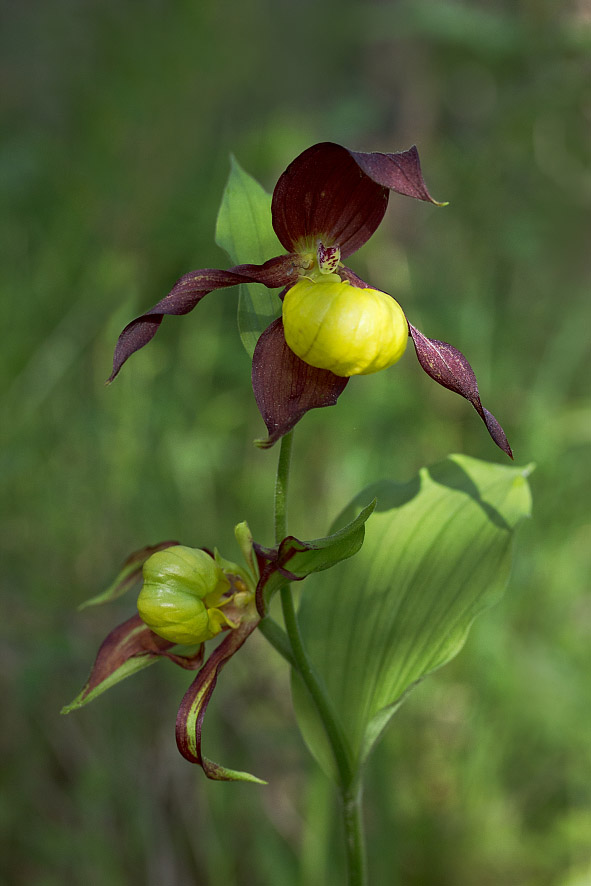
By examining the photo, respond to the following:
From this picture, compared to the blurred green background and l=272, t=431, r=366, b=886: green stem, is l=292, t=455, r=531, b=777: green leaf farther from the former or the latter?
the blurred green background

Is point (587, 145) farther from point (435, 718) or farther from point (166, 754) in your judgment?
point (166, 754)

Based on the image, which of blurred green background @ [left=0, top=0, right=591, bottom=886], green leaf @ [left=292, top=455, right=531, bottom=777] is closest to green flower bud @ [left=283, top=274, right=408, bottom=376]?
green leaf @ [left=292, top=455, right=531, bottom=777]

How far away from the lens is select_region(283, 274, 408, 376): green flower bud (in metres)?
0.54

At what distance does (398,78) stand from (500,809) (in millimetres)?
3415

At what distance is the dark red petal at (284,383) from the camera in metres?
0.58

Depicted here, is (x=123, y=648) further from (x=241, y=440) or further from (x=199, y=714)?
(x=241, y=440)

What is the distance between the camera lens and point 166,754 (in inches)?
60.2

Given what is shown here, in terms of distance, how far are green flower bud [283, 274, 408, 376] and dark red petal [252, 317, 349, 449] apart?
1.2 inches

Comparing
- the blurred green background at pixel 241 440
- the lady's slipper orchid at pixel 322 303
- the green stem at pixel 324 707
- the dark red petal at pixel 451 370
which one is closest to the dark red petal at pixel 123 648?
the green stem at pixel 324 707

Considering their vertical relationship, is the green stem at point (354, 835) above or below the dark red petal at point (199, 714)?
below

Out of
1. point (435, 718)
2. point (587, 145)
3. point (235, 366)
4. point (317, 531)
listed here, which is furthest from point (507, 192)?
point (435, 718)

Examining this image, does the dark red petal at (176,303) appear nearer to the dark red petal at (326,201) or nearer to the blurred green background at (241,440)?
the dark red petal at (326,201)

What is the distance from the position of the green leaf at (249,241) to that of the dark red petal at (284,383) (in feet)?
0.14

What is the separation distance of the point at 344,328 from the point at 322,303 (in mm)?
31
